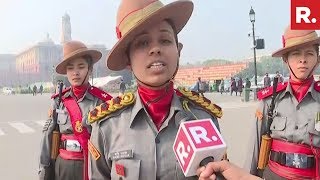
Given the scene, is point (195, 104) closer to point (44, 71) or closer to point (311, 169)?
point (311, 169)

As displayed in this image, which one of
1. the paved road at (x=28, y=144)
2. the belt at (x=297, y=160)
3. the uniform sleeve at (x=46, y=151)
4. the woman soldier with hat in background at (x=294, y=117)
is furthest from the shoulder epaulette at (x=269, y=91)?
the paved road at (x=28, y=144)

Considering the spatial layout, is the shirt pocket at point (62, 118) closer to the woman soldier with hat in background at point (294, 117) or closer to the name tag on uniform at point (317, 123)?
the woman soldier with hat in background at point (294, 117)

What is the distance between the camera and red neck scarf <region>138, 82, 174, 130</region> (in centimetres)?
202

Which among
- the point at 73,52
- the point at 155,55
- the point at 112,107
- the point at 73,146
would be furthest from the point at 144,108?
the point at 73,52

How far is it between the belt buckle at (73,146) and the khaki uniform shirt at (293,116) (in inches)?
65.9

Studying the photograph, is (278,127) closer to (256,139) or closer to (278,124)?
(278,124)

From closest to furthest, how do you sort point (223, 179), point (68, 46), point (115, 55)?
point (223, 179), point (115, 55), point (68, 46)

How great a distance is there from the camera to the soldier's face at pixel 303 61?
341 centimetres

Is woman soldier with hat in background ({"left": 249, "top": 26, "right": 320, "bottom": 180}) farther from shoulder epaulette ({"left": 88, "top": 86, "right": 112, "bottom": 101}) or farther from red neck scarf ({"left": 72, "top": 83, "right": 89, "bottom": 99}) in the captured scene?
red neck scarf ({"left": 72, "top": 83, "right": 89, "bottom": 99})

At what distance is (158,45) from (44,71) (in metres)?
112

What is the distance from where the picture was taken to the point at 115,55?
2.06 meters

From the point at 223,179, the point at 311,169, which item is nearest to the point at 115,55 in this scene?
the point at 223,179

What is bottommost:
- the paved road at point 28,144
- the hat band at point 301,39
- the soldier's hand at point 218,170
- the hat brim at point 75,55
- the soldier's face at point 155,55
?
the paved road at point 28,144

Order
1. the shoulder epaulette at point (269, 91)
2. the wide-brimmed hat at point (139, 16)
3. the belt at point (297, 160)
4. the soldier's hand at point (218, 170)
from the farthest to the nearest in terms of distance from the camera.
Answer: the shoulder epaulette at point (269, 91) → the belt at point (297, 160) → the wide-brimmed hat at point (139, 16) → the soldier's hand at point (218, 170)
